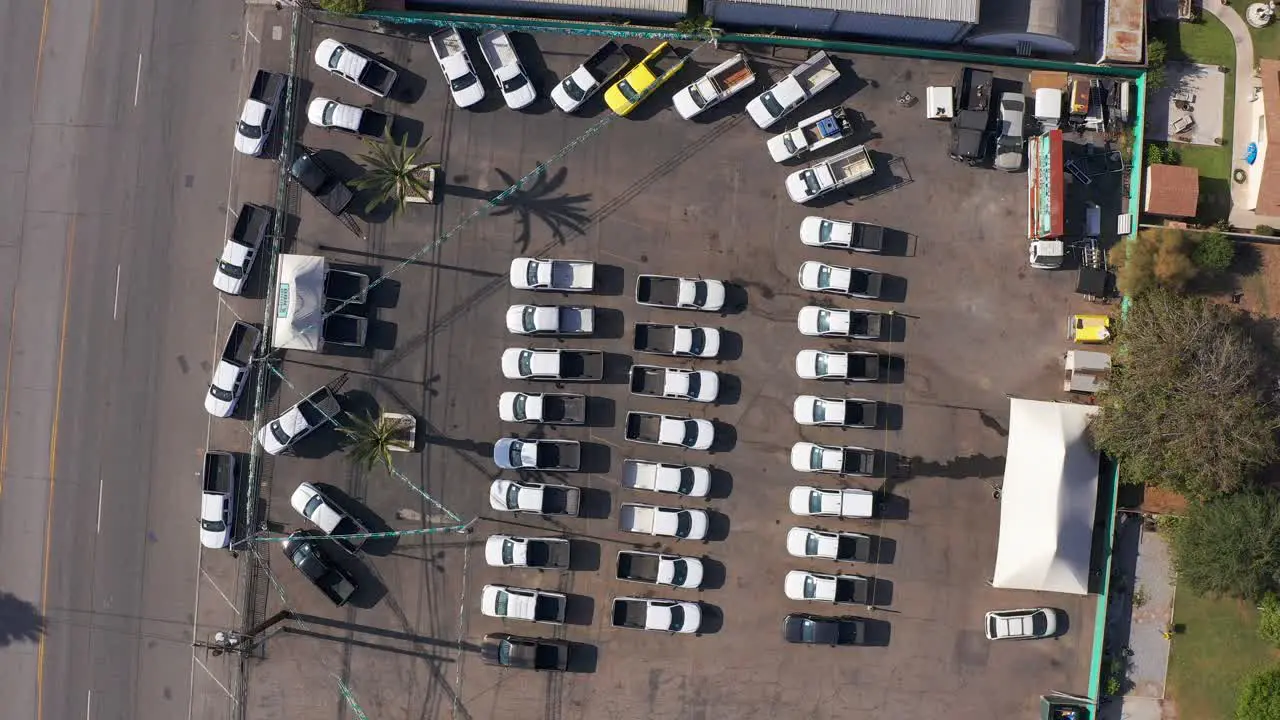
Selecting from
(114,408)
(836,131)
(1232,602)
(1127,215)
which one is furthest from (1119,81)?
(114,408)

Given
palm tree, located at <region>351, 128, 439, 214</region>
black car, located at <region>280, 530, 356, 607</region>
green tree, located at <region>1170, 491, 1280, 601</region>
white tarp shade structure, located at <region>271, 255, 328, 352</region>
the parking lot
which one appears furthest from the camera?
the parking lot

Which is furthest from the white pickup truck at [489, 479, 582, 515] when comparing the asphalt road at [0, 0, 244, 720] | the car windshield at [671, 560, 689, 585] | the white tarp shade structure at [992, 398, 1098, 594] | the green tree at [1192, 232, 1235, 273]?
the green tree at [1192, 232, 1235, 273]

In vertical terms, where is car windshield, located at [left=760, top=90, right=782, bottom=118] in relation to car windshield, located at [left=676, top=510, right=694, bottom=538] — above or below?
above

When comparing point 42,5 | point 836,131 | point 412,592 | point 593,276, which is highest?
point 42,5

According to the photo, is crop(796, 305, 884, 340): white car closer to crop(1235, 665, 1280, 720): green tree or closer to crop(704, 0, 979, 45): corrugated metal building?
crop(704, 0, 979, 45): corrugated metal building

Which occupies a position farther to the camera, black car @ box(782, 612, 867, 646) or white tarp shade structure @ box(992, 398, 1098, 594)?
black car @ box(782, 612, 867, 646)

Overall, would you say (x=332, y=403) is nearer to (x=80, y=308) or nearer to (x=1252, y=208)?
(x=80, y=308)

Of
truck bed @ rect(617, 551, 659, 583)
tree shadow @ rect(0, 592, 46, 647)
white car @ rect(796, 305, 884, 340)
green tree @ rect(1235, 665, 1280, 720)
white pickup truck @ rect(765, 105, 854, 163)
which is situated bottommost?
tree shadow @ rect(0, 592, 46, 647)

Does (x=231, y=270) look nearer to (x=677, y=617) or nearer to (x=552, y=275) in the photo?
(x=552, y=275)
